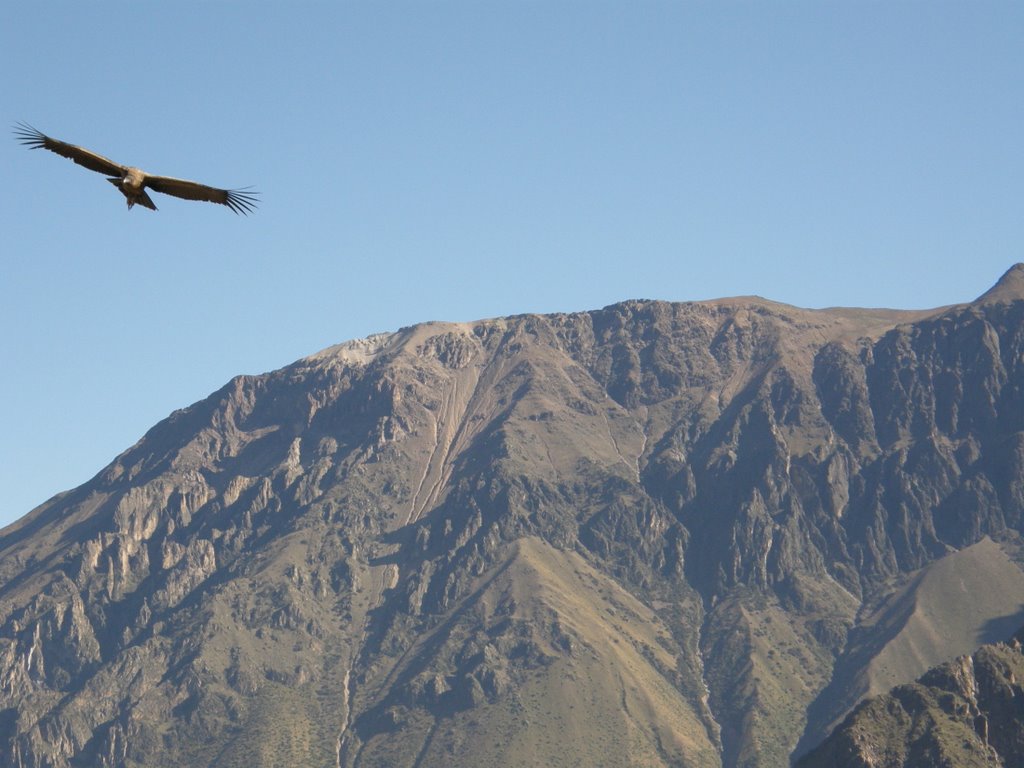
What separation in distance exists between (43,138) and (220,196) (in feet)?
35.0

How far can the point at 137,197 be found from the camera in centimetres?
9594

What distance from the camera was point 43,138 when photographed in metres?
96.9

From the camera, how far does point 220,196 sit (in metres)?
96.0

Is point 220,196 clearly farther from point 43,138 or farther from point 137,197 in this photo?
point 43,138

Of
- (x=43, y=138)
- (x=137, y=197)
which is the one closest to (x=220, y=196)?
(x=137, y=197)

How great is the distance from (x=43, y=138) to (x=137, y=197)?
6522 mm

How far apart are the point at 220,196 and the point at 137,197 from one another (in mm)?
4603
